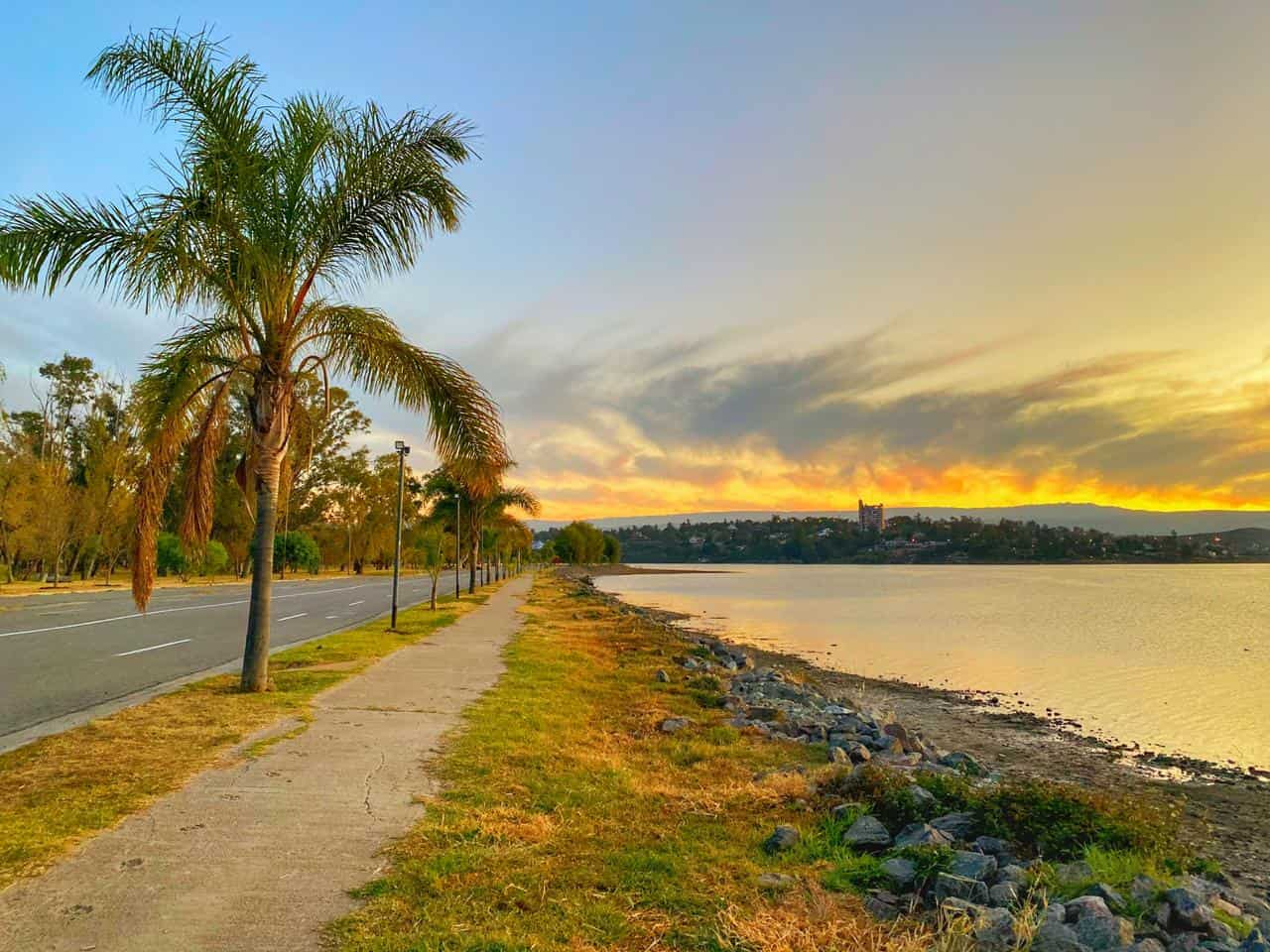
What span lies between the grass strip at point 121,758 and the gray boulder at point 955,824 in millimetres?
6166

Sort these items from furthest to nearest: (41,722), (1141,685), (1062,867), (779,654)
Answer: (779,654)
(1141,685)
(41,722)
(1062,867)

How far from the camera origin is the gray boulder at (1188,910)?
4.58m

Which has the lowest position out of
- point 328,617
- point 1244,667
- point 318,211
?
point 1244,667

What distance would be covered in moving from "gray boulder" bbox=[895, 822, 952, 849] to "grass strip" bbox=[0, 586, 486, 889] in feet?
18.3

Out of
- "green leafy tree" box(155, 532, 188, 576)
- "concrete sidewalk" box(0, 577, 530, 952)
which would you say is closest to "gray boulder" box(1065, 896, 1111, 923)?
"concrete sidewalk" box(0, 577, 530, 952)

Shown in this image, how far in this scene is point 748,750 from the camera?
923cm

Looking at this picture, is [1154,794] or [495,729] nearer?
[495,729]

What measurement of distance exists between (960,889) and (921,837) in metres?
0.89

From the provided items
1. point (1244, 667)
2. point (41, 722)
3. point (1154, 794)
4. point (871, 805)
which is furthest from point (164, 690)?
point (1244, 667)

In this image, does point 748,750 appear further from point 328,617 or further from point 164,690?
→ point 328,617

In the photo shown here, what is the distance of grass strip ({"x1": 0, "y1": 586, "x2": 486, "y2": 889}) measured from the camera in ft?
17.8

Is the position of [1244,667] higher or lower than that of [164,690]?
lower

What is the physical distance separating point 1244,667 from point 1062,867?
26741mm

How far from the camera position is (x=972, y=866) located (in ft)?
16.9
